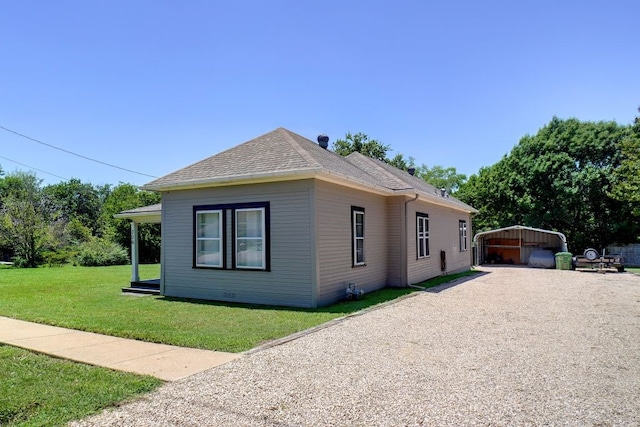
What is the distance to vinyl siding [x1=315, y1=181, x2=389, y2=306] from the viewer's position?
9.05 m

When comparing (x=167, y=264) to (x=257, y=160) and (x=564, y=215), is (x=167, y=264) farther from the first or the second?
(x=564, y=215)

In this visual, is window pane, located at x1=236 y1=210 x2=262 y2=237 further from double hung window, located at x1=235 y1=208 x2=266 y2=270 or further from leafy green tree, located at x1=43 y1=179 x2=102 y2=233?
leafy green tree, located at x1=43 y1=179 x2=102 y2=233

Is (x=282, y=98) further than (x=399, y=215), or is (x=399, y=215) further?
(x=282, y=98)

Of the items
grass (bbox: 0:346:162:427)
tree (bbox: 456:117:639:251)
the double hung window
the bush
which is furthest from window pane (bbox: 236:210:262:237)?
tree (bbox: 456:117:639:251)

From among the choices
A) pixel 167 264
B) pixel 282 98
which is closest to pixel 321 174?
pixel 167 264

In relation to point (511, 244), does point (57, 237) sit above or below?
above

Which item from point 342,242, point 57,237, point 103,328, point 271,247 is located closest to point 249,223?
point 271,247

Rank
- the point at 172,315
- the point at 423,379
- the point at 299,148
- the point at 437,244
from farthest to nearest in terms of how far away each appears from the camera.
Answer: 1. the point at 437,244
2. the point at 299,148
3. the point at 172,315
4. the point at 423,379

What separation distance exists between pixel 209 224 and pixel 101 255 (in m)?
18.4

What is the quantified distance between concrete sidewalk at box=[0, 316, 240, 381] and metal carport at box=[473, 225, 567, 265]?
21.3 metres

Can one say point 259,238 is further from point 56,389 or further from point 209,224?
point 56,389

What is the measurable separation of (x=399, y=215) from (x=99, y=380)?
9.82 m

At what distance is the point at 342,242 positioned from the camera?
32.5 feet

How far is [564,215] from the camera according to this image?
2517 centimetres
